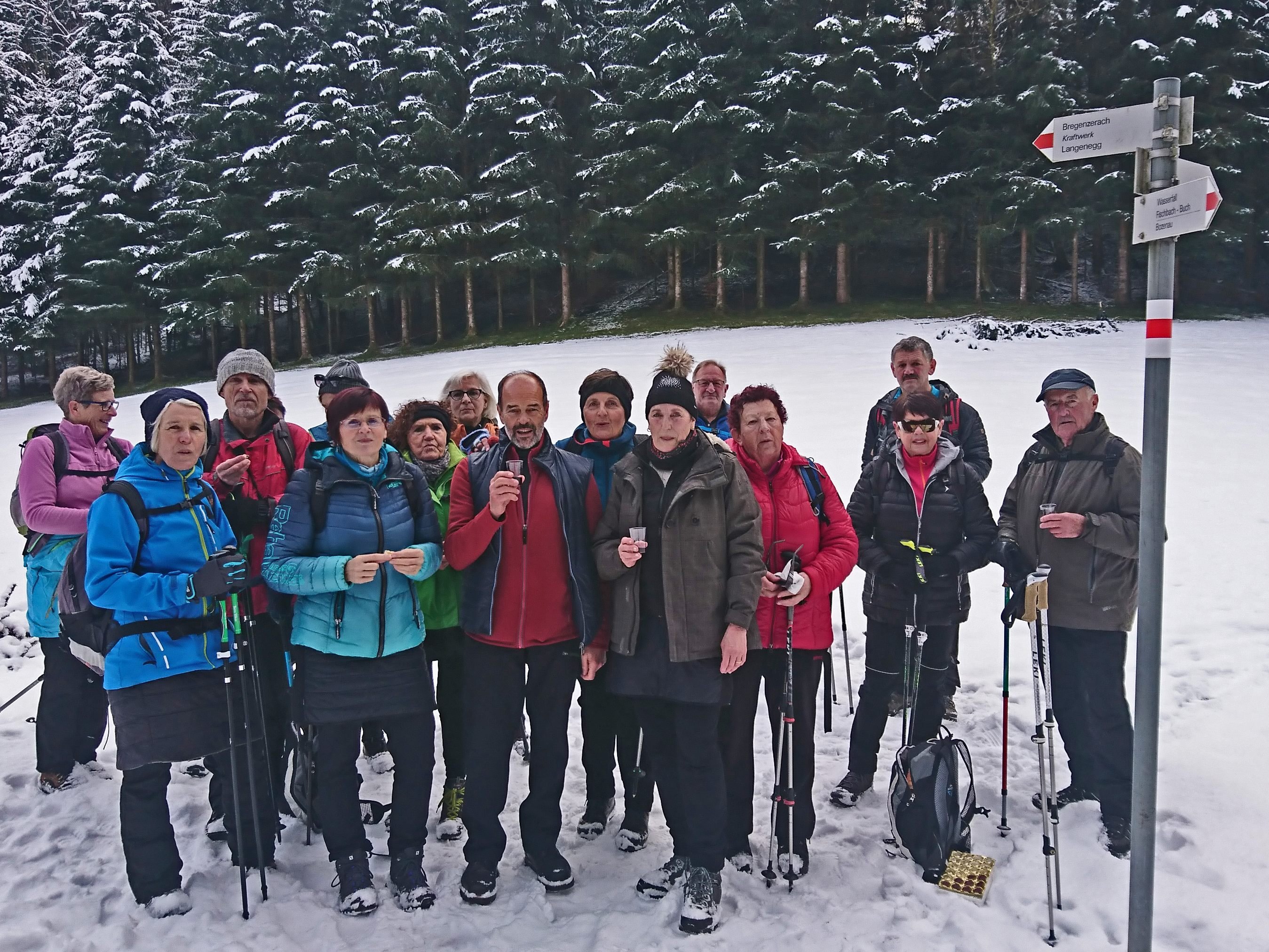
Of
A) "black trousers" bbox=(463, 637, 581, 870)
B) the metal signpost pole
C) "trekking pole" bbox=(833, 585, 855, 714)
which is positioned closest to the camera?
the metal signpost pole

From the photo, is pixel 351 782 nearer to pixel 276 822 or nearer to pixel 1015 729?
pixel 276 822

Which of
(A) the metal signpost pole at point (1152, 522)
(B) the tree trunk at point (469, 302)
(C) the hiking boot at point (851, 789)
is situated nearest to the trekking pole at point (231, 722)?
(C) the hiking boot at point (851, 789)

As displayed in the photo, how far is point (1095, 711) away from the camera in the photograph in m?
3.82

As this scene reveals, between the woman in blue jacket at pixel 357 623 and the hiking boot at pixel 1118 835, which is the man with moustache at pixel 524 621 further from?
the hiking boot at pixel 1118 835

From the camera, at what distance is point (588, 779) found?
4035 mm

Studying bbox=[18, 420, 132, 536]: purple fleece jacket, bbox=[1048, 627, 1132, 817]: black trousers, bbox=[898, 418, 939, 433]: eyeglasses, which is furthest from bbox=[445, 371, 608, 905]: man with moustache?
bbox=[1048, 627, 1132, 817]: black trousers

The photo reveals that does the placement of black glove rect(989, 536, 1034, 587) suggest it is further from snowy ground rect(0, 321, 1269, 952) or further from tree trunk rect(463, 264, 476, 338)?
tree trunk rect(463, 264, 476, 338)

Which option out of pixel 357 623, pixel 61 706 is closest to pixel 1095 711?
pixel 357 623

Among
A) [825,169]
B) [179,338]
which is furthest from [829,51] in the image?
[179,338]

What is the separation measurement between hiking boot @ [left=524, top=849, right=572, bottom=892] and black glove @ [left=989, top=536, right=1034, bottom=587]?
2476 mm

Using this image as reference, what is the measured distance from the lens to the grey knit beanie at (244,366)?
3.98 meters

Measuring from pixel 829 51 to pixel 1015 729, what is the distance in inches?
1023

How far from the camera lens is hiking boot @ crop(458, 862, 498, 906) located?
3438 mm

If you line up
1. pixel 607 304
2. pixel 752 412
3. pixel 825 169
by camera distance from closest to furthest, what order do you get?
pixel 752 412
pixel 825 169
pixel 607 304
